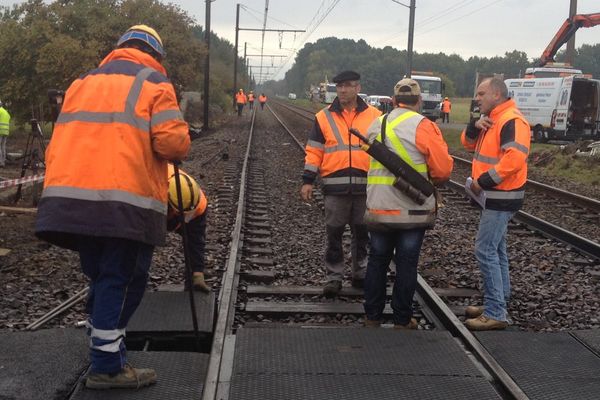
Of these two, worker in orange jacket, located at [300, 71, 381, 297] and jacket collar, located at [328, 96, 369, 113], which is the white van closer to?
jacket collar, located at [328, 96, 369, 113]

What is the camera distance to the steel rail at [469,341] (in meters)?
3.75

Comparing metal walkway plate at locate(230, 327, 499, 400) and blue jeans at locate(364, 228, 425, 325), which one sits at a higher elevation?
blue jeans at locate(364, 228, 425, 325)

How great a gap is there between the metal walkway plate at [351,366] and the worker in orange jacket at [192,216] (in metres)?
0.85

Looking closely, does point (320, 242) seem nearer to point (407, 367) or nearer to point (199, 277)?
point (199, 277)

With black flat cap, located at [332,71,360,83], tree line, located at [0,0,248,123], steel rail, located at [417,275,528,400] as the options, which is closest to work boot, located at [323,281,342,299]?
steel rail, located at [417,275,528,400]

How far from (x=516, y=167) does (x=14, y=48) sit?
21230 mm

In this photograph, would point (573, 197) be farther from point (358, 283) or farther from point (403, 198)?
point (403, 198)

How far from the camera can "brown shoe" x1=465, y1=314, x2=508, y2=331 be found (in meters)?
4.90

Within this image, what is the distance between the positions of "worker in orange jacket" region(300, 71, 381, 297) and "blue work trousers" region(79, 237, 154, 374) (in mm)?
2273

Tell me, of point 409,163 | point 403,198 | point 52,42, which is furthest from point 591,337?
point 52,42

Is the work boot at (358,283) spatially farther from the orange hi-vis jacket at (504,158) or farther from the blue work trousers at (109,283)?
the blue work trousers at (109,283)

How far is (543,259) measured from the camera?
24.2 feet

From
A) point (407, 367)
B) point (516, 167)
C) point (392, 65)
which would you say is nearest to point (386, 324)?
point (407, 367)

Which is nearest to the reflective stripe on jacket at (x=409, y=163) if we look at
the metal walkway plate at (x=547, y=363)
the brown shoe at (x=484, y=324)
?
the brown shoe at (x=484, y=324)
